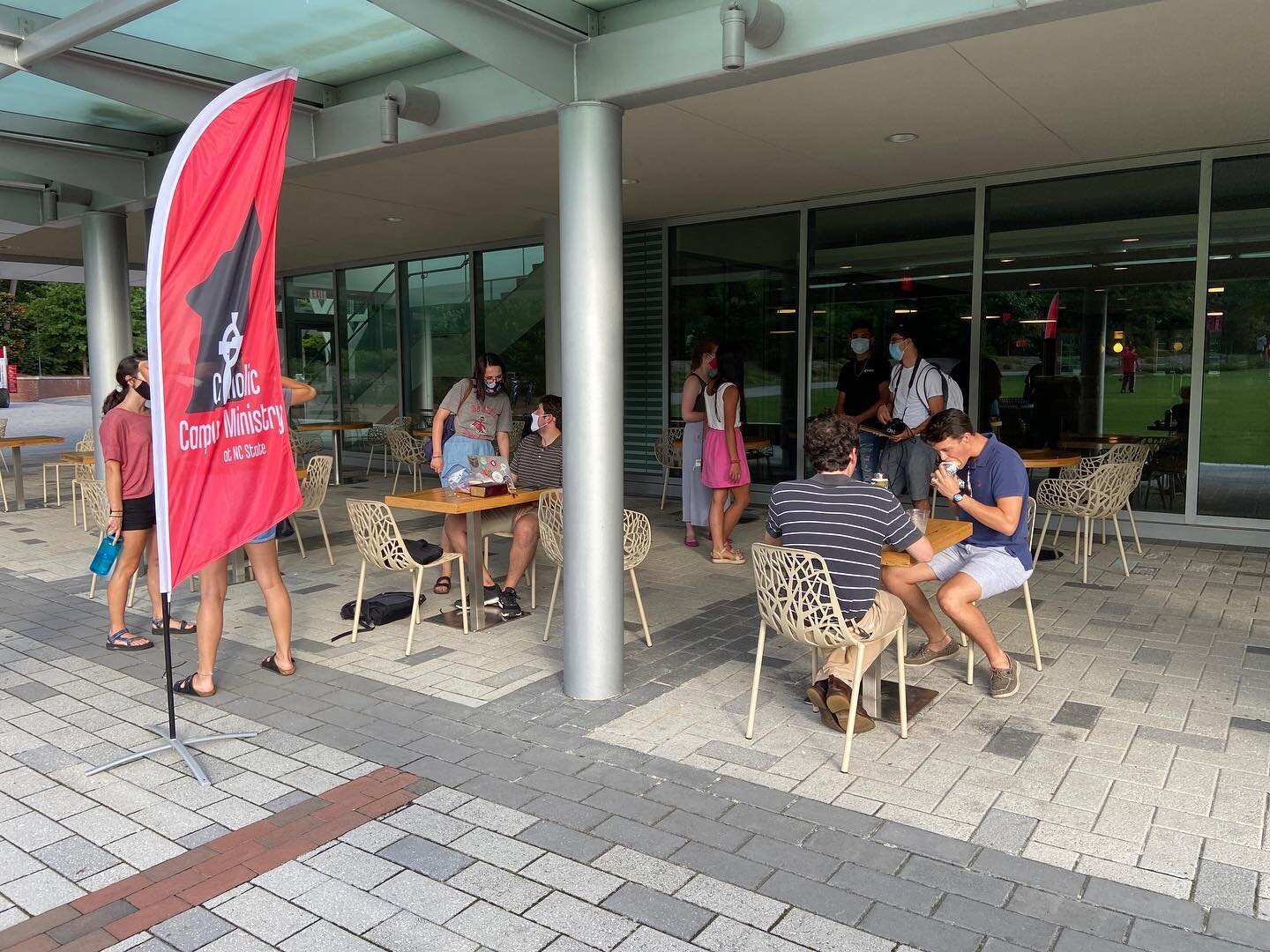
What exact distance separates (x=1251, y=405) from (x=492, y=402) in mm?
6017

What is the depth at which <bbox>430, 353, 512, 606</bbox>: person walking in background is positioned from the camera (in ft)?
19.8

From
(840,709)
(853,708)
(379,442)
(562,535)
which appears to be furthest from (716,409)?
(379,442)

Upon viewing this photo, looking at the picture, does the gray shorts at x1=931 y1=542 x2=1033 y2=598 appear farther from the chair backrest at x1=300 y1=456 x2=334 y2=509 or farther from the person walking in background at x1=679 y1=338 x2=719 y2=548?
the chair backrest at x1=300 y1=456 x2=334 y2=509

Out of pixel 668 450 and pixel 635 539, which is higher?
pixel 668 450

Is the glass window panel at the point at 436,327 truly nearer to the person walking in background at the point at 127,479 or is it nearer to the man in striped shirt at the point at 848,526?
the person walking in background at the point at 127,479

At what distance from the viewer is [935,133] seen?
21.6ft

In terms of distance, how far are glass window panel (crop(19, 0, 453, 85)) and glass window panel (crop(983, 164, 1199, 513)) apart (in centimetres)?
551

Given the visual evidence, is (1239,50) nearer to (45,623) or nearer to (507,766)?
(507,766)

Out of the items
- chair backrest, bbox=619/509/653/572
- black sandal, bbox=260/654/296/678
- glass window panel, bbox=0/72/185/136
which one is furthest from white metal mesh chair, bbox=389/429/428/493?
chair backrest, bbox=619/509/653/572

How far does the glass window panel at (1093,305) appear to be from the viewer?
760 centimetres

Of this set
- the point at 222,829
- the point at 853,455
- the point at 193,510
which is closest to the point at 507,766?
the point at 222,829

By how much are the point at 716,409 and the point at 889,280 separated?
116 inches

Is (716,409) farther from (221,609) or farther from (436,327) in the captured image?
(436,327)

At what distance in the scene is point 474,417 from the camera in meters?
6.05
